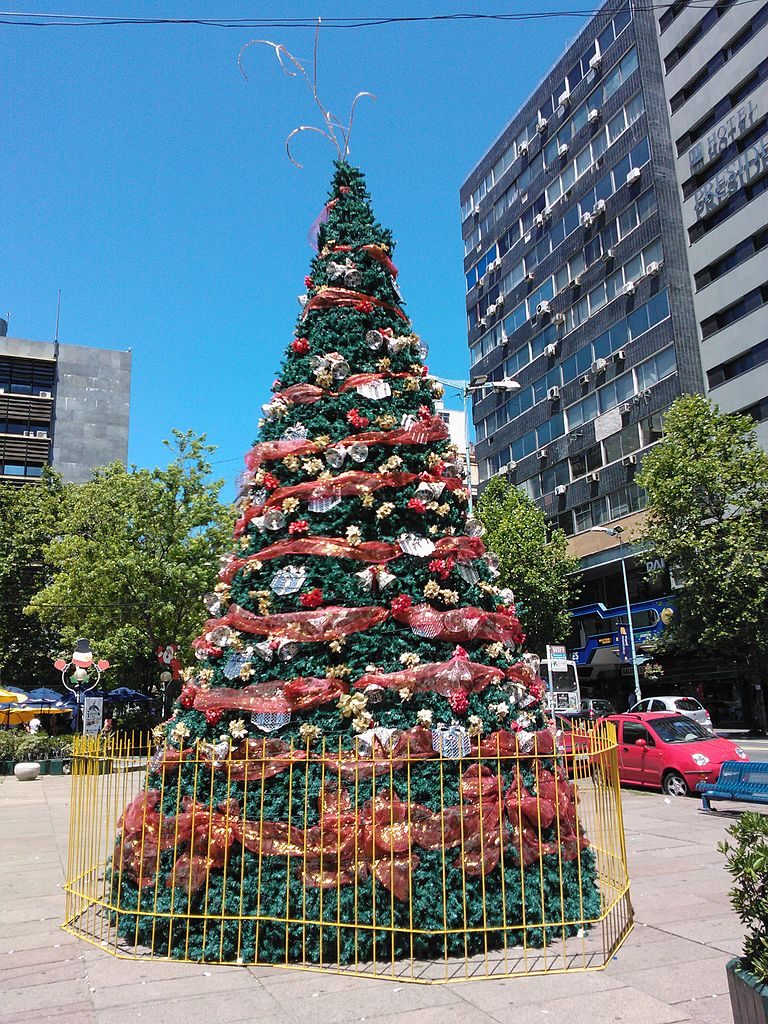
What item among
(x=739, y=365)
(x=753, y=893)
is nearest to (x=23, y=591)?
(x=739, y=365)

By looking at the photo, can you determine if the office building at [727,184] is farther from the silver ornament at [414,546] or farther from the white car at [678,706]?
the silver ornament at [414,546]

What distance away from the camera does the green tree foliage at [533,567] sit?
35844 mm

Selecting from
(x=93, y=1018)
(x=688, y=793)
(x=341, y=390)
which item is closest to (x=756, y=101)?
(x=688, y=793)

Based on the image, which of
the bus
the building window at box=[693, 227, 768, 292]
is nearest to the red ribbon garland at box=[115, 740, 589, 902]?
the bus

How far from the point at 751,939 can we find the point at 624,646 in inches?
1398

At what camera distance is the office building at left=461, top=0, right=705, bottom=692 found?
36562 millimetres

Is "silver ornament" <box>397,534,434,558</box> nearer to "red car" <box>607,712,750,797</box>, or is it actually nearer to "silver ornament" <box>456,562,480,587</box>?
"silver ornament" <box>456,562,480,587</box>

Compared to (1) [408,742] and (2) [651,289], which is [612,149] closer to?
(2) [651,289]

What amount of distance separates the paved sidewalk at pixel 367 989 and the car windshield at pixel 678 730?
826 cm

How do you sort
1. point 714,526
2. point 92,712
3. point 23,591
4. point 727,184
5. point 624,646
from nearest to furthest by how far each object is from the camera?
point 92,712, point 714,526, point 727,184, point 624,646, point 23,591

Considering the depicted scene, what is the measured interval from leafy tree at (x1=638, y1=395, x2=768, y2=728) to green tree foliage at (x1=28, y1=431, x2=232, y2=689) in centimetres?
1638

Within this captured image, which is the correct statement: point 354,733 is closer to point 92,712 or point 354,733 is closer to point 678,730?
point 678,730

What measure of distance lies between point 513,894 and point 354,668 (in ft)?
6.52

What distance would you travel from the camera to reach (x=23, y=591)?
1540 inches
